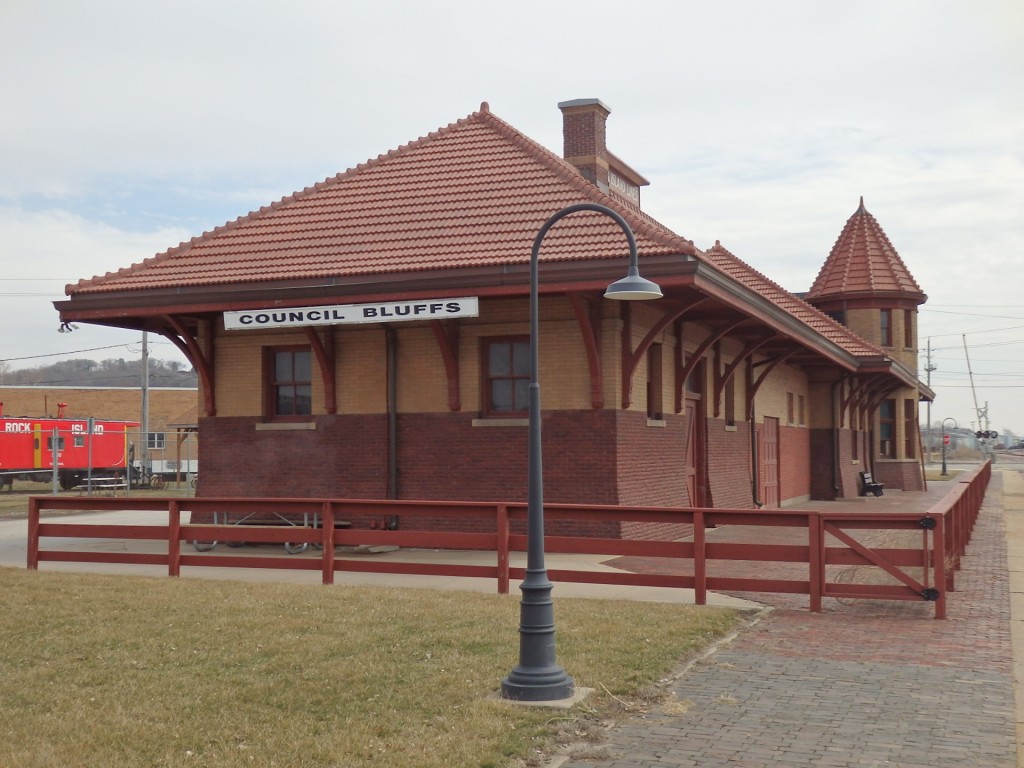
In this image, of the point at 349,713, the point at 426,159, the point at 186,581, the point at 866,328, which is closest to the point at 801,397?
the point at 866,328

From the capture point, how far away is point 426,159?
2025 centimetres

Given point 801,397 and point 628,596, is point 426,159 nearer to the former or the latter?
point 628,596

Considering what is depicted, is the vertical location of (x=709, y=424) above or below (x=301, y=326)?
below

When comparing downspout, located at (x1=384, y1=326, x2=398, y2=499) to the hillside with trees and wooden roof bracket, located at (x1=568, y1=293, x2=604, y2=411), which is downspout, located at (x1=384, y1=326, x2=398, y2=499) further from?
the hillside with trees

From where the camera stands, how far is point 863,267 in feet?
132

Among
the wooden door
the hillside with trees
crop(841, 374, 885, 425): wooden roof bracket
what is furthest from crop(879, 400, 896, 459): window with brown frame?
the hillside with trees

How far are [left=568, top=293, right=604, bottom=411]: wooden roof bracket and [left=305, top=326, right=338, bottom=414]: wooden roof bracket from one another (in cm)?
408

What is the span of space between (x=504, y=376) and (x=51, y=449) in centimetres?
3178

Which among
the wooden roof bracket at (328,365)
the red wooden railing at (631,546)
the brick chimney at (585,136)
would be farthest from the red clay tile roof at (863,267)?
the wooden roof bracket at (328,365)

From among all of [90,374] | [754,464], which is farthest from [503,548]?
[90,374]

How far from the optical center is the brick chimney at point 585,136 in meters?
23.7

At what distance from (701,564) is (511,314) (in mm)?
6378

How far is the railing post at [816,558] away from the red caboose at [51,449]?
31.9 metres

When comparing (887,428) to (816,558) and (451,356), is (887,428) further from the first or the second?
(816,558)
